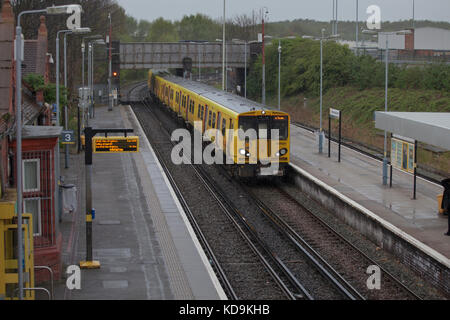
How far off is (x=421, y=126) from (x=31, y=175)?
34.2 feet

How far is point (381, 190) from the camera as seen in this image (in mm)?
26172

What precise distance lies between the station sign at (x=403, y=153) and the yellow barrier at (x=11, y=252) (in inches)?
504

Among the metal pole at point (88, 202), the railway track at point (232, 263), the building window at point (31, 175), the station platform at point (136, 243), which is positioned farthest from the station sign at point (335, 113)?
the building window at point (31, 175)

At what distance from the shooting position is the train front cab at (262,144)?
90.9 ft

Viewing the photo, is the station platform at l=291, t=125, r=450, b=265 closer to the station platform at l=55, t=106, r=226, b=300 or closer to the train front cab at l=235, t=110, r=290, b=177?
the train front cab at l=235, t=110, r=290, b=177

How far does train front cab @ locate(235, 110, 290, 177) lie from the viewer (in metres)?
27.7

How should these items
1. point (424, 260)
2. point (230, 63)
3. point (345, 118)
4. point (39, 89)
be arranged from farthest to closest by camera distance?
point (230, 63) < point (345, 118) < point (39, 89) < point (424, 260)

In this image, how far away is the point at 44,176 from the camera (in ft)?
55.9

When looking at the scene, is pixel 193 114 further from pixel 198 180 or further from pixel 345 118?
pixel 345 118

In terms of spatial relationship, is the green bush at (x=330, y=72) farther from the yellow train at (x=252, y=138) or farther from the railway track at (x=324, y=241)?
the railway track at (x=324, y=241)

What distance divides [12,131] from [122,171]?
15288 millimetres

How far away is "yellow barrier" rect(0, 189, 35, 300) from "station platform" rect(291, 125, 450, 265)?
876cm
